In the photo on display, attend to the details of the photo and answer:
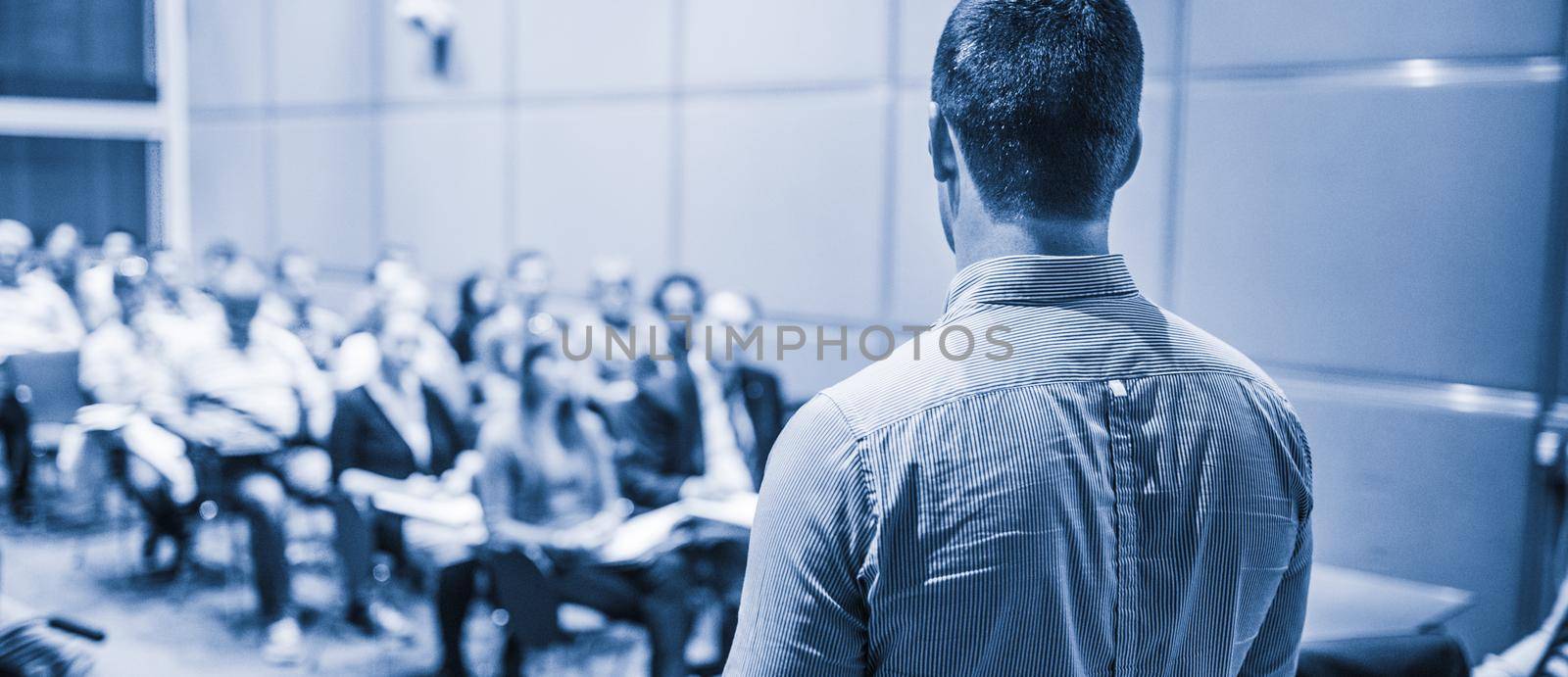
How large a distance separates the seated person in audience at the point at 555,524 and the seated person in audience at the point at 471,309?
87.4 inches

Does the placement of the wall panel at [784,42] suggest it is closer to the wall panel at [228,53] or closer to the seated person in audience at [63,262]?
the seated person in audience at [63,262]

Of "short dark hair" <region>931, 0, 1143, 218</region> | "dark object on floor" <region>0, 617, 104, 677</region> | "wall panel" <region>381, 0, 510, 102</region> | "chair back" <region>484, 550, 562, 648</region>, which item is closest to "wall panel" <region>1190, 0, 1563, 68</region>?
"chair back" <region>484, 550, 562, 648</region>

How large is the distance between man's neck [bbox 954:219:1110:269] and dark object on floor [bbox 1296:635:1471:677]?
124 centimetres

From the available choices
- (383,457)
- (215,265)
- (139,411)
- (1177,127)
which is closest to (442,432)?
(383,457)

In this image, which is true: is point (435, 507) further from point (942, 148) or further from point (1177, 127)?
point (942, 148)

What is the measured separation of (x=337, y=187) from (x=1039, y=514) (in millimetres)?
9603

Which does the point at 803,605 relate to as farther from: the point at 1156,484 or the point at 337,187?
the point at 337,187

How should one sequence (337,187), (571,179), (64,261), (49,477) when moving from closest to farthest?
1. (49,477)
2. (571,179)
3. (64,261)
4. (337,187)

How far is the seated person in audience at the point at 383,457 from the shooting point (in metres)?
4.69

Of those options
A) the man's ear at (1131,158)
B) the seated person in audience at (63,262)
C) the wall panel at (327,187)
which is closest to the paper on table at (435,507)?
the man's ear at (1131,158)

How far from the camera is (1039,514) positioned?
965 mm

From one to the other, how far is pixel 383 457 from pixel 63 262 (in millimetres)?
5039

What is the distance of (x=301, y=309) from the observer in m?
6.93

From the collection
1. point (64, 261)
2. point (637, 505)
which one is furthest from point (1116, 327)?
point (64, 261)
